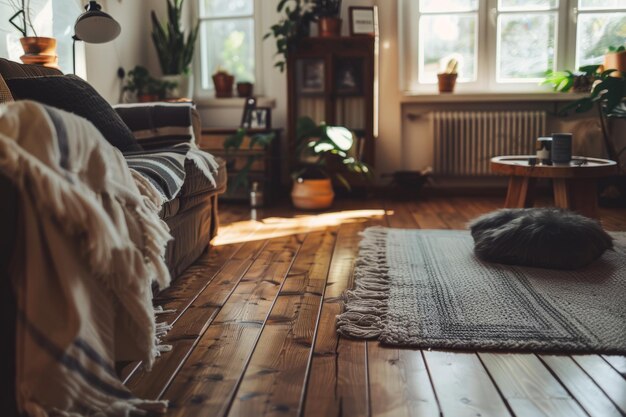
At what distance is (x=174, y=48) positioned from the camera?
14.8 ft

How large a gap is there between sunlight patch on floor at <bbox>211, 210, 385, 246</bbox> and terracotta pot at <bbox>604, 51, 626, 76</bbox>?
1.86 m

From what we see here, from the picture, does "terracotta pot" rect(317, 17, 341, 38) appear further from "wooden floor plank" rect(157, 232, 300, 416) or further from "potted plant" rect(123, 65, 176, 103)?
"wooden floor plank" rect(157, 232, 300, 416)

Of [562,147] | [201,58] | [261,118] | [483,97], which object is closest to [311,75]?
[261,118]

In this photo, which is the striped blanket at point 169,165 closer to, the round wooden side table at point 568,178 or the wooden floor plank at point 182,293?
the wooden floor plank at point 182,293

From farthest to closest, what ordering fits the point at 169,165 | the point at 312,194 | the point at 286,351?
the point at 312,194
the point at 169,165
the point at 286,351

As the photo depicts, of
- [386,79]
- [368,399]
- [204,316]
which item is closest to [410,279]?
[204,316]

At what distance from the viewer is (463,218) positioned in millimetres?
3766

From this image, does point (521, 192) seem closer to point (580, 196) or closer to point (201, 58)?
point (580, 196)

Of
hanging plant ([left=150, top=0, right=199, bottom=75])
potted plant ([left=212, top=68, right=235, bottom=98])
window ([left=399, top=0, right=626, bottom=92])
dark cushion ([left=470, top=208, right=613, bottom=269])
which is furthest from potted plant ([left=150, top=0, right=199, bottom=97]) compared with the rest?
dark cushion ([left=470, top=208, right=613, bottom=269])

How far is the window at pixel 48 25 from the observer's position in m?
3.04

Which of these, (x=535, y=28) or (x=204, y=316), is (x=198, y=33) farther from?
(x=204, y=316)

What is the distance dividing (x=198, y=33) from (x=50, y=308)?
4102 mm

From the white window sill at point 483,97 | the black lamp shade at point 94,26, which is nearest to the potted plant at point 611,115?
the white window sill at point 483,97

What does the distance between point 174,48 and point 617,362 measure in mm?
3789
